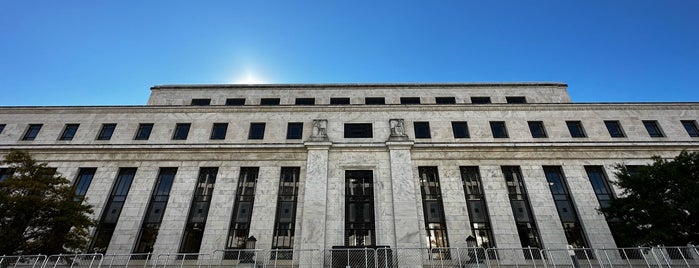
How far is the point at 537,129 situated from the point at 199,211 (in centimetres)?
2692

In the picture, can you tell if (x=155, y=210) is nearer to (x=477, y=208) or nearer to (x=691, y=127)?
(x=477, y=208)

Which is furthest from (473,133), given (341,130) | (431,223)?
(341,130)

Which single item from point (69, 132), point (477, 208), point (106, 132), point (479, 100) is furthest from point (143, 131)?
point (479, 100)

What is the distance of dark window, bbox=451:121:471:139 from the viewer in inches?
990

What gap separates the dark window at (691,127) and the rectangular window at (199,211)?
37.7 meters

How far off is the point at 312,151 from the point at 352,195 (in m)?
4.61

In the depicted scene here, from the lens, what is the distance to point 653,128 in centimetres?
2508

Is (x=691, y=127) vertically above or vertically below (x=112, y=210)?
above

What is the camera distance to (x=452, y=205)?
21.1 metres

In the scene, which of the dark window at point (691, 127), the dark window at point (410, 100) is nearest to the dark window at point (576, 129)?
the dark window at point (691, 127)

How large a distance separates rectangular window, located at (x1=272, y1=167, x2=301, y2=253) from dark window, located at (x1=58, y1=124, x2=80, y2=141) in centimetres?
1828

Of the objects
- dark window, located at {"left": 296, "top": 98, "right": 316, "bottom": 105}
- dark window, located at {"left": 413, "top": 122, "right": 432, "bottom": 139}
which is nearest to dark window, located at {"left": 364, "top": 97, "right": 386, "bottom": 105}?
dark window, located at {"left": 296, "top": 98, "right": 316, "bottom": 105}

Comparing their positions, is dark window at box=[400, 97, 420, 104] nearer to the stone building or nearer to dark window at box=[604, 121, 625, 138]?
the stone building

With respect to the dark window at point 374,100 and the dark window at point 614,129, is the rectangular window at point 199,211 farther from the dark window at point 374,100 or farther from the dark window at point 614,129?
the dark window at point 614,129
